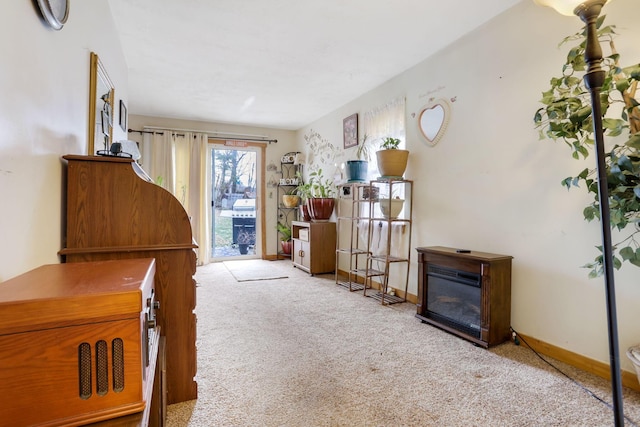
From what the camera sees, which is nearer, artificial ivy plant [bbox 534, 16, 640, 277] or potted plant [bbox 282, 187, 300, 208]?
artificial ivy plant [bbox 534, 16, 640, 277]

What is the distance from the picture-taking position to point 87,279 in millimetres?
836

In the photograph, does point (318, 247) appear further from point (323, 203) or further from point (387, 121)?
point (387, 121)

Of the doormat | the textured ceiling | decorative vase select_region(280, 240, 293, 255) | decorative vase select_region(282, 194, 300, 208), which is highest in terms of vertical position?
the textured ceiling

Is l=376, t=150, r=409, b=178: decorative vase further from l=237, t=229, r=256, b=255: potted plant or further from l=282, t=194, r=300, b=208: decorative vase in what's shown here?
l=237, t=229, r=256, b=255: potted plant

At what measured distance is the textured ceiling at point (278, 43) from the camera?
2.30m

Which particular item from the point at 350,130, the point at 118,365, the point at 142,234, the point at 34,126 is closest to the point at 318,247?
the point at 350,130

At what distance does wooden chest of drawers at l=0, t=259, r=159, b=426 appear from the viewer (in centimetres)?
60

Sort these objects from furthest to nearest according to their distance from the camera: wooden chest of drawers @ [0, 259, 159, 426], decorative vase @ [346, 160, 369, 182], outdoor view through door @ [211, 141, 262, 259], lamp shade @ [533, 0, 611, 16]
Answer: outdoor view through door @ [211, 141, 262, 259] < decorative vase @ [346, 160, 369, 182] < lamp shade @ [533, 0, 611, 16] < wooden chest of drawers @ [0, 259, 159, 426]

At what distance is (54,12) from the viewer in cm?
121

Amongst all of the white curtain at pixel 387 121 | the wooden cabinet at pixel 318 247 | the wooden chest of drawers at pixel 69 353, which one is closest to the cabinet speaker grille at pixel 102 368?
the wooden chest of drawers at pixel 69 353

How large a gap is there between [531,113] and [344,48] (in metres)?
1.65

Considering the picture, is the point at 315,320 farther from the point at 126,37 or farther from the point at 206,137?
the point at 206,137

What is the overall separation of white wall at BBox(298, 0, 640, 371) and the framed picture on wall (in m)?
1.27

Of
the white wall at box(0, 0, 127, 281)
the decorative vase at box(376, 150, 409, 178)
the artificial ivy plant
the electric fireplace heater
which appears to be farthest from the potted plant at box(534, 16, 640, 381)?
the white wall at box(0, 0, 127, 281)
